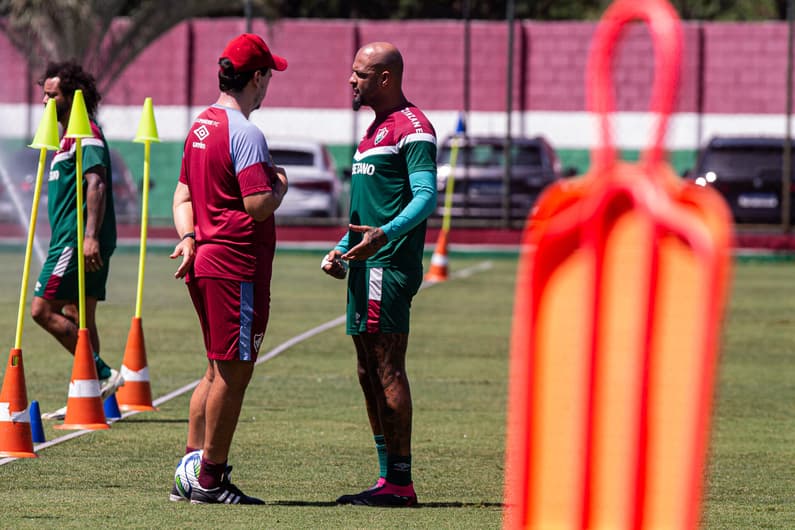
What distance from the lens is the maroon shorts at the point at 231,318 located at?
6652 millimetres

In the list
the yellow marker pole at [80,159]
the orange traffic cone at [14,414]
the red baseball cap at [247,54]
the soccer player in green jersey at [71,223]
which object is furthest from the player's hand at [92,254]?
the red baseball cap at [247,54]

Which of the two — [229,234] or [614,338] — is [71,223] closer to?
[229,234]

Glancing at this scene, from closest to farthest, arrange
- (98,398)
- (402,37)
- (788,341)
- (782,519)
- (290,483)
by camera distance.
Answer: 1. (782,519)
2. (290,483)
3. (98,398)
4. (788,341)
5. (402,37)

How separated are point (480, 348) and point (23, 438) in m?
6.92

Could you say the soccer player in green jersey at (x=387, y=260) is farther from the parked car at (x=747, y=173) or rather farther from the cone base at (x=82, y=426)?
the parked car at (x=747, y=173)

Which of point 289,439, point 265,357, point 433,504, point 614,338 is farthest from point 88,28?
point 614,338

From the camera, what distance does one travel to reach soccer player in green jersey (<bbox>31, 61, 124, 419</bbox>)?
30.9ft

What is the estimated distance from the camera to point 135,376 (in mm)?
10023

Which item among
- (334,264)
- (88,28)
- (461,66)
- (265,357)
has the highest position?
(88,28)

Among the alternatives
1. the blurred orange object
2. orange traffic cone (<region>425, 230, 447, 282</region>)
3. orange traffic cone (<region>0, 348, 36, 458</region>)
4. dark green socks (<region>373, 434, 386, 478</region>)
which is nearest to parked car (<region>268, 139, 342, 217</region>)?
orange traffic cone (<region>425, 230, 447, 282</region>)

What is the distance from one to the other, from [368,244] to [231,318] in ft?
2.10

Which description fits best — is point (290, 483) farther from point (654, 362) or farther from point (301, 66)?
point (301, 66)

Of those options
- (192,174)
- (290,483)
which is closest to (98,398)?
(290,483)

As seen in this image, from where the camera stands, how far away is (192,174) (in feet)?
22.2
